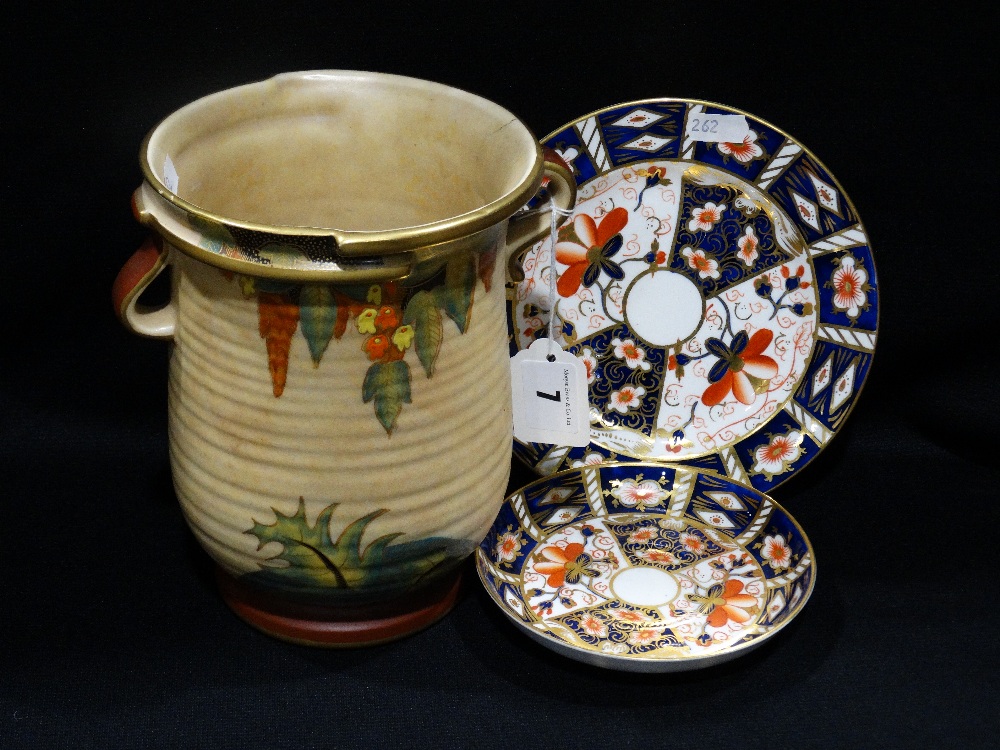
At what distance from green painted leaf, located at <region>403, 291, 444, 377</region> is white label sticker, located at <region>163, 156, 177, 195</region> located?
0.77 ft

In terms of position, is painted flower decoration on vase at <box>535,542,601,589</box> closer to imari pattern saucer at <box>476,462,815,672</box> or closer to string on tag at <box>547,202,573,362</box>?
imari pattern saucer at <box>476,462,815,672</box>

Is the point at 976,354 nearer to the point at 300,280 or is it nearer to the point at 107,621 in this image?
the point at 300,280

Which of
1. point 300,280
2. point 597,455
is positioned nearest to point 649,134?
point 597,455

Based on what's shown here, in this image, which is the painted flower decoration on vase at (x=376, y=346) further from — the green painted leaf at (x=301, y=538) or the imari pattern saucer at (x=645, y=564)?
the imari pattern saucer at (x=645, y=564)

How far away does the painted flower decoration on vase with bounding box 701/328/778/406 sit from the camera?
1.54 metres

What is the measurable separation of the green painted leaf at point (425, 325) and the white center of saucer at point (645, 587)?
14.8 inches

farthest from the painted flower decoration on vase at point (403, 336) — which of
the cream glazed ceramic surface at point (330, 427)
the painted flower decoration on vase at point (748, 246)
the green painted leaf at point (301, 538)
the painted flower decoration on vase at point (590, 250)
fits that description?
the painted flower decoration on vase at point (748, 246)

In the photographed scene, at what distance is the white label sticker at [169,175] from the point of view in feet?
3.91

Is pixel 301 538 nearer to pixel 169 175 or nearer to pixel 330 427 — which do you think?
pixel 330 427

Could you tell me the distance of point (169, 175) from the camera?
3.97 ft

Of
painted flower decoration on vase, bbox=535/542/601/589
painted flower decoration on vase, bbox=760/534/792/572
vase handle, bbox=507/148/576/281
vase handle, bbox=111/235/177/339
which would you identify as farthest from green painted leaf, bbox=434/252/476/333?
painted flower decoration on vase, bbox=760/534/792/572

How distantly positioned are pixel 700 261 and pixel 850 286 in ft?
0.54

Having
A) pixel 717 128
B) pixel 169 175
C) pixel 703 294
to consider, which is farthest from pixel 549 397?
pixel 169 175

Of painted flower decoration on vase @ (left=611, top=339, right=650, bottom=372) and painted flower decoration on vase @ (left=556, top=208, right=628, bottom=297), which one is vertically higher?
painted flower decoration on vase @ (left=556, top=208, right=628, bottom=297)
